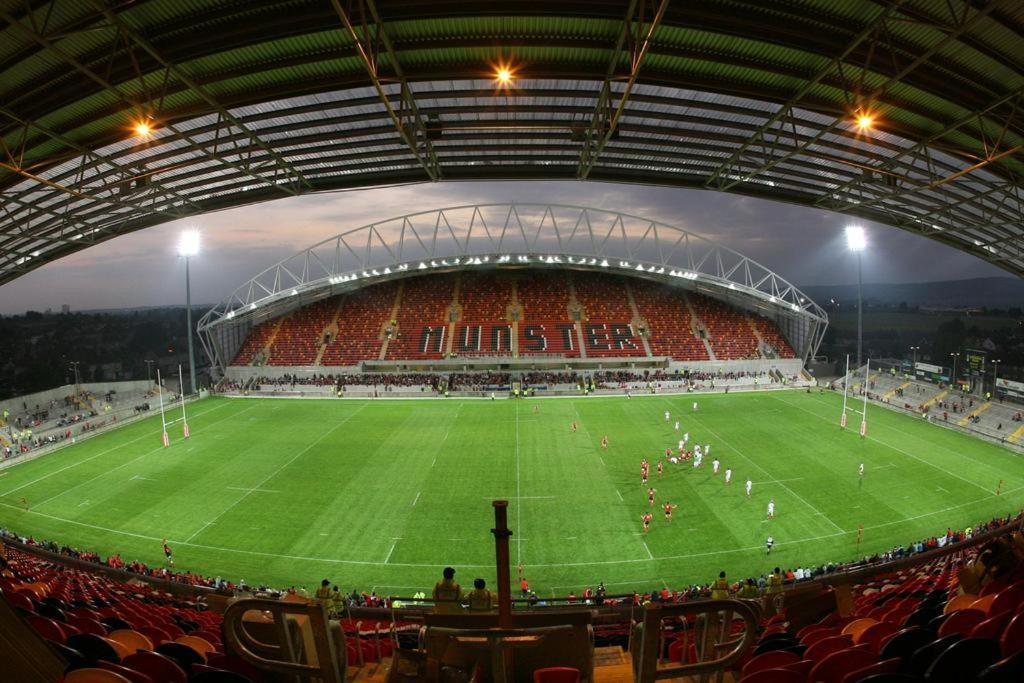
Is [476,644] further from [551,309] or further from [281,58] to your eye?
[551,309]

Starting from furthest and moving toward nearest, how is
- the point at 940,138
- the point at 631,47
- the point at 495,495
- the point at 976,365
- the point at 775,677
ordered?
the point at 976,365 → the point at 495,495 → the point at 940,138 → the point at 631,47 → the point at 775,677

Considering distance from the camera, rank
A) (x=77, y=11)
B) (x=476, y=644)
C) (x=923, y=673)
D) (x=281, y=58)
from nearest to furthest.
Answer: (x=923, y=673)
(x=476, y=644)
(x=77, y=11)
(x=281, y=58)

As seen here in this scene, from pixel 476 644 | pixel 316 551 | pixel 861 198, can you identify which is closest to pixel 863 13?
pixel 861 198

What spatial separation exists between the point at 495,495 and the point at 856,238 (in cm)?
3672

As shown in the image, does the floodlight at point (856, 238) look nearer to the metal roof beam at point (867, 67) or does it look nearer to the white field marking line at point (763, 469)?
the white field marking line at point (763, 469)

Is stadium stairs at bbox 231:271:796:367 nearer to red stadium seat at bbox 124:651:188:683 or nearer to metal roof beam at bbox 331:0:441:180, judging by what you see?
metal roof beam at bbox 331:0:441:180

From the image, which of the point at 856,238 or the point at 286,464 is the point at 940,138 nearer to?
the point at 856,238

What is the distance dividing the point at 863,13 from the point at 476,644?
14800mm

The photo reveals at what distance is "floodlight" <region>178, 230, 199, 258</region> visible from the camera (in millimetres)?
42844

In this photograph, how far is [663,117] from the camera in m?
17.1

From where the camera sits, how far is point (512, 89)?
15.4 metres

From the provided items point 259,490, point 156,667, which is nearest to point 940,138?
point 156,667

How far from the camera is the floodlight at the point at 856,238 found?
136 ft

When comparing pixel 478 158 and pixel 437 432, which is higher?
pixel 478 158
